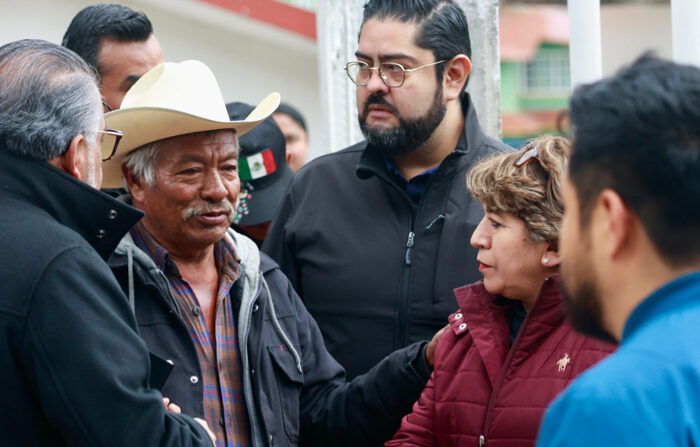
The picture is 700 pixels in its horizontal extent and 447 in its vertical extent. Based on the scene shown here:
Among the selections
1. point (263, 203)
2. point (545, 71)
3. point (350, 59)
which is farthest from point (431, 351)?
point (545, 71)

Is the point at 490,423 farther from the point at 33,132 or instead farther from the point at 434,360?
the point at 33,132

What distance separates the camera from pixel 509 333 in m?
2.59

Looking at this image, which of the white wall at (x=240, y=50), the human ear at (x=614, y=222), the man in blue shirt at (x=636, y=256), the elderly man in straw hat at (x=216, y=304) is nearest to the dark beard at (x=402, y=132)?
the elderly man in straw hat at (x=216, y=304)

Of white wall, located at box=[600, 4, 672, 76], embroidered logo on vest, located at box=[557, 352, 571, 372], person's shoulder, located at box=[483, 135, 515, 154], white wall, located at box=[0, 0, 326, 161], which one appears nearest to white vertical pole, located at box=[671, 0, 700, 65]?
person's shoulder, located at box=[483, 135, 515, 154]

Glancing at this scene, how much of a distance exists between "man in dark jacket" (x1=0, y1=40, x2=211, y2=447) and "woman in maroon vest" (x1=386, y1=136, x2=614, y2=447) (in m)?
0.73

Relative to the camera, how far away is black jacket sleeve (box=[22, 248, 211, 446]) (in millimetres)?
1942

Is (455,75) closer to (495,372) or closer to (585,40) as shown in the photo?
(585,40)

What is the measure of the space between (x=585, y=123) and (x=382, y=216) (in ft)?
6.56

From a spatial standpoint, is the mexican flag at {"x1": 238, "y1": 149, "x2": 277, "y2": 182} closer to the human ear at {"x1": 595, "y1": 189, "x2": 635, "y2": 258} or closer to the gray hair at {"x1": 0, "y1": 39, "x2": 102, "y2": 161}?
the gray hair at {"x1": 0, "y1": 39, "x2": 102, "y2": 161}

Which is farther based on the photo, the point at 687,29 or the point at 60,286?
the point at 687,29

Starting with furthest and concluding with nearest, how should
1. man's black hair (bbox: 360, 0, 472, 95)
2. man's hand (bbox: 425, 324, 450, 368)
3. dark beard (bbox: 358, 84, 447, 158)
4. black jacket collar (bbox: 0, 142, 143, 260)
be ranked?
man's black hair (bbox: 360, 0, 472, 95) → dark beard (bbox: 358, 84, 447, 158) → man's hand (bbox: 425, 324, 450, 368) → black jacket collar (bbox: 0, 142, 143, 260)

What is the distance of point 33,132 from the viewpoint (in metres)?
2.09

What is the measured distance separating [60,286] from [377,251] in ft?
5.04

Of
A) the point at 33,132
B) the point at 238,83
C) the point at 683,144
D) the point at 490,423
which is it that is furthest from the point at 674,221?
the point at 238,83
